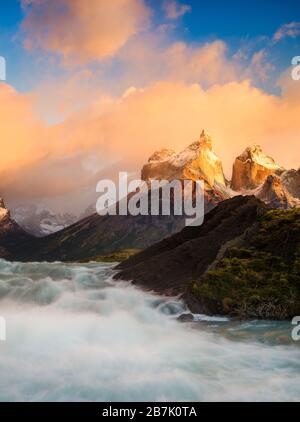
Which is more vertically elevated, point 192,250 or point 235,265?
point 192,250

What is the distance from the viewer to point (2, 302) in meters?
48.6

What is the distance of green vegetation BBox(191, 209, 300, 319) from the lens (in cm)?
3822

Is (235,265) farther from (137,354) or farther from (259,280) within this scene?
(137,354)

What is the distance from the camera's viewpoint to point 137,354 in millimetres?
29391

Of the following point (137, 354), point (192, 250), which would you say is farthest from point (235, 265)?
point (137, 354)

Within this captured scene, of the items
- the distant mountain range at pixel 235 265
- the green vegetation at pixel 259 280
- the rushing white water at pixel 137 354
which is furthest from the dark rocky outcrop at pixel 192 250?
the rushing white water at pixel 137 354

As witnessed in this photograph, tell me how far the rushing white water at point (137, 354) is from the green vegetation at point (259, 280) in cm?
206

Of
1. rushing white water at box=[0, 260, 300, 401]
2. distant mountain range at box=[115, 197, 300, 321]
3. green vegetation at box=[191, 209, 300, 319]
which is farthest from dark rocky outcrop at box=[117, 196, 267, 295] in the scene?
rushing white water at box=[0, 260, 300, 401]

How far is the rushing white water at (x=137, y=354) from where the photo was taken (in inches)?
884

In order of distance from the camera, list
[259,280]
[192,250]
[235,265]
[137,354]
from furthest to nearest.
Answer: [192,250] < [235,265] < [259,280] < [137,354]

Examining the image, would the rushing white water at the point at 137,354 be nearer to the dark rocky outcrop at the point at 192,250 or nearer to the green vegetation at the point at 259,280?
the green vegetation at the point at 259,280

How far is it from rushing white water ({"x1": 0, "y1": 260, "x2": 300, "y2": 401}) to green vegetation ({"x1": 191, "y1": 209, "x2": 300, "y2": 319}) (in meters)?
2.06

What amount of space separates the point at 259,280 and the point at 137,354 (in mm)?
16513
